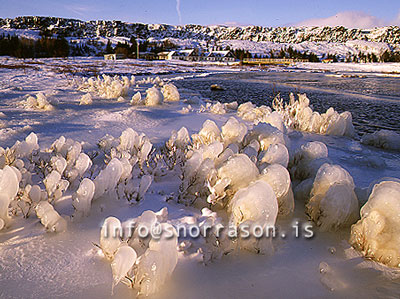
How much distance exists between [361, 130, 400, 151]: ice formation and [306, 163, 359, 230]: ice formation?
324 centimetres

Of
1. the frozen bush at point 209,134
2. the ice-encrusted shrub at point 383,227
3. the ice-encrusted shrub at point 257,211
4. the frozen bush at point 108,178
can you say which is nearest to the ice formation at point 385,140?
the frozen bush at point 209,134

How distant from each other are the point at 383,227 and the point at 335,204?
334 millimetres

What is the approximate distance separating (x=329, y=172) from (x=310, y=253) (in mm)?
658

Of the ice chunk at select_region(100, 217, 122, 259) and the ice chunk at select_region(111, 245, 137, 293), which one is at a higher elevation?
the ice chunk at select_region(111, 245, 137, 293)

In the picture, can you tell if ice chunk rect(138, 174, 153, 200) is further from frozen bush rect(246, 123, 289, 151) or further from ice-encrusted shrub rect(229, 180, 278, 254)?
frozen bush rect(246, 123, 289, 151)

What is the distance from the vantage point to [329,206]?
6.31 feet

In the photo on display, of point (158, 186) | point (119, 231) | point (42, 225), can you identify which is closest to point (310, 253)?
point (119, 231)

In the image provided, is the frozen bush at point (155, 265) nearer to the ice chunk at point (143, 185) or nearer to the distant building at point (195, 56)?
the ice chunk at point (143, 185)

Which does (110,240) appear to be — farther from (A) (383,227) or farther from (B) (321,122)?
(B) (321,122)

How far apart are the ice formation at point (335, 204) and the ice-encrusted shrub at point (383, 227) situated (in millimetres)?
245

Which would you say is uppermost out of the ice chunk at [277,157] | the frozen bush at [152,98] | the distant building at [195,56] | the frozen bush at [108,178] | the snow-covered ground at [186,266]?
the distant building at [195,56]

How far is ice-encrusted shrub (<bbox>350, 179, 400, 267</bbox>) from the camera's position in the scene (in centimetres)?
157

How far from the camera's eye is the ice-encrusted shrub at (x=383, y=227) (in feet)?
5.16

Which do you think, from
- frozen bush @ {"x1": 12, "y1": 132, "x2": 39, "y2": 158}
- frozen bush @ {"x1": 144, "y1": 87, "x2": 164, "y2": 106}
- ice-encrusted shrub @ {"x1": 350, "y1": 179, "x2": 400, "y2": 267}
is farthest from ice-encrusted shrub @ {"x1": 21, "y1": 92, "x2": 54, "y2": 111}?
ice-encrusted shrub @ {"x1": 350, "y1": 179, "x2": 400, "y2": 267}
